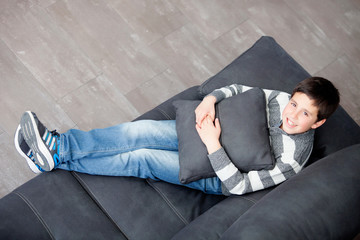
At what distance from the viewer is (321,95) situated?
4.83ft

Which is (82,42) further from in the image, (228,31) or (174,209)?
(174,209)

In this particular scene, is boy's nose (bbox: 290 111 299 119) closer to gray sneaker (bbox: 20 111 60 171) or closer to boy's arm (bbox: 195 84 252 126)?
boy's arm (bbox: 195 84 252 126)

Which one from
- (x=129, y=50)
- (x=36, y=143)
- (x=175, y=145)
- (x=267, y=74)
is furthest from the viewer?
(x=129, y=50)

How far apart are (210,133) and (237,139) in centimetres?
12

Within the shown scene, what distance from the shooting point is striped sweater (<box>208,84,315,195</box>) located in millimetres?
1479

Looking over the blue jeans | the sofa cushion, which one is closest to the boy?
the blue jeans

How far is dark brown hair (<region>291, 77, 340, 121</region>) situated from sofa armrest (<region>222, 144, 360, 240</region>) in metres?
0.23

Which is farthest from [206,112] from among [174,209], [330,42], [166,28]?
[330,42]

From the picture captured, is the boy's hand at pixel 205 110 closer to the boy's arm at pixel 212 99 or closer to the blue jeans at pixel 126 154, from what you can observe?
the boy's arm at pixel 212 99

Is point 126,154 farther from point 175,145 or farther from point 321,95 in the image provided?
point 321,95

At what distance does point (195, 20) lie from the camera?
2578mm

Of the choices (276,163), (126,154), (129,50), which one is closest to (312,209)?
(276,163)

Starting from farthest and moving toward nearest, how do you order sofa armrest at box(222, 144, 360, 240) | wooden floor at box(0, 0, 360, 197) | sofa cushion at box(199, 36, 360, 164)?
wooden floor at box(0, 0, 360, 197), sofa cushion at box(199, 36, 360, 164), sofa armrest at box(222, 144, 360, 240)

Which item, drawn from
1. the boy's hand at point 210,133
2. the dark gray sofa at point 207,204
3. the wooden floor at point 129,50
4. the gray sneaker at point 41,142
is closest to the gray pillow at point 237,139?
the boy's hand at point 210,133
